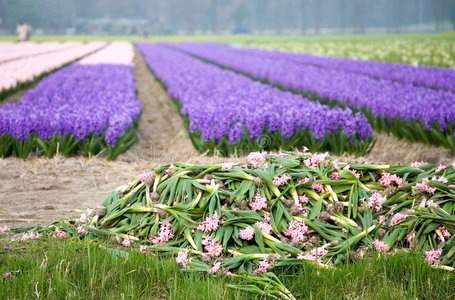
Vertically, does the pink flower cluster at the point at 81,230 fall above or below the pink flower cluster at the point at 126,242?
above

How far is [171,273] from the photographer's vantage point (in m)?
3.23

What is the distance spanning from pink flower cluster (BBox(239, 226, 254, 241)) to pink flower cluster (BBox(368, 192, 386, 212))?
0.96 meters

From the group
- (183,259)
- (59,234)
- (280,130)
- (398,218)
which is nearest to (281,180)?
(398,218)

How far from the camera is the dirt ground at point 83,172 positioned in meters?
4.92

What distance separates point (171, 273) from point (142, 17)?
123965mm

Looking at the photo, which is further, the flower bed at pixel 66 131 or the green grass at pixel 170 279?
the flower bed at pixel 66 131

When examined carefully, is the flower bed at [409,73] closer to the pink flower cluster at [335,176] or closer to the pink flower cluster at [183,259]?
the pink flower cluster at [335,176]

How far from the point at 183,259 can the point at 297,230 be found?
33.1 inches

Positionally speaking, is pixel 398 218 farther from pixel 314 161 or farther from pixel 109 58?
pixel 109 58

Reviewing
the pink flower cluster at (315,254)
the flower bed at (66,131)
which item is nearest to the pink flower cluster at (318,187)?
the pink flower cluster at (315,254)

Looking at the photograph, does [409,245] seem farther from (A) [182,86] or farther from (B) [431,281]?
(A) [182,86]

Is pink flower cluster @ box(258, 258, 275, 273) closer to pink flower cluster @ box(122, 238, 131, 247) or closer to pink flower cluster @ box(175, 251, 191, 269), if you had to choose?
pink flower cluster @ box(175, 251, 191, 269)

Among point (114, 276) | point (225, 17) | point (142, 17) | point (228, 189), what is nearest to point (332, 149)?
point (228, 189)

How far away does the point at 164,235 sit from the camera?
144 inches
